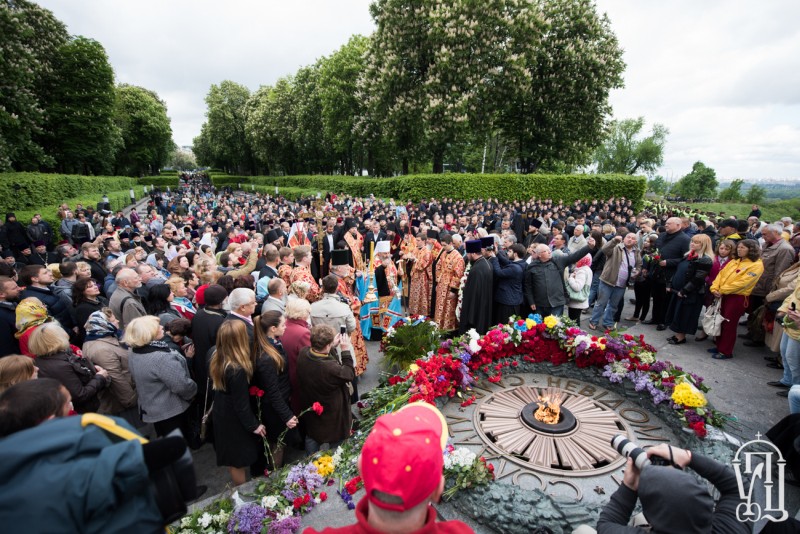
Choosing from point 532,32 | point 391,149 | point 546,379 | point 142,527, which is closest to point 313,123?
point 391,149

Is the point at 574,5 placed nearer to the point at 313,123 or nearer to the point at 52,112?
the point at 313,123

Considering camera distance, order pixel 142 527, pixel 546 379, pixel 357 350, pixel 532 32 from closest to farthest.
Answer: pixel 142 527 < pixel 546 379 < pixel 357 350 < pixel 532 32

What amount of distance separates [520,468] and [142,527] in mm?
3451

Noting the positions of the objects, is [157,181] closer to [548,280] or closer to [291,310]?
[291,310]

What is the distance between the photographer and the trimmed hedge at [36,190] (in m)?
16.6

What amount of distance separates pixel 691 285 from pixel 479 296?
13.1ft

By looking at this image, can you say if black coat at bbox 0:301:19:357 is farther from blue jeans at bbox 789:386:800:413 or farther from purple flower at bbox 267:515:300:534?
blue jeans at bbox 789:386:800:413

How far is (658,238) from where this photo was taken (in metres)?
8.56

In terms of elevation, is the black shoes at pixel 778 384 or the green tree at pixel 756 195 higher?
the green tree at pixel 756 195

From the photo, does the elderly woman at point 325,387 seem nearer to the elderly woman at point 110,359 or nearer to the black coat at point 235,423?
the black coat at point 235,423

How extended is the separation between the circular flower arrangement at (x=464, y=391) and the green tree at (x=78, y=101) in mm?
37679

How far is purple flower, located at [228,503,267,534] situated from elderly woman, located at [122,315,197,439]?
149 cm

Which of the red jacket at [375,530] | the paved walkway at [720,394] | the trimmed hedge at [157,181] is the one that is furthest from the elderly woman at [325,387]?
the trimmed hedge at [157,181]

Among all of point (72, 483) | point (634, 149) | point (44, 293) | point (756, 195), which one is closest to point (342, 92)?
point (44, 293)
